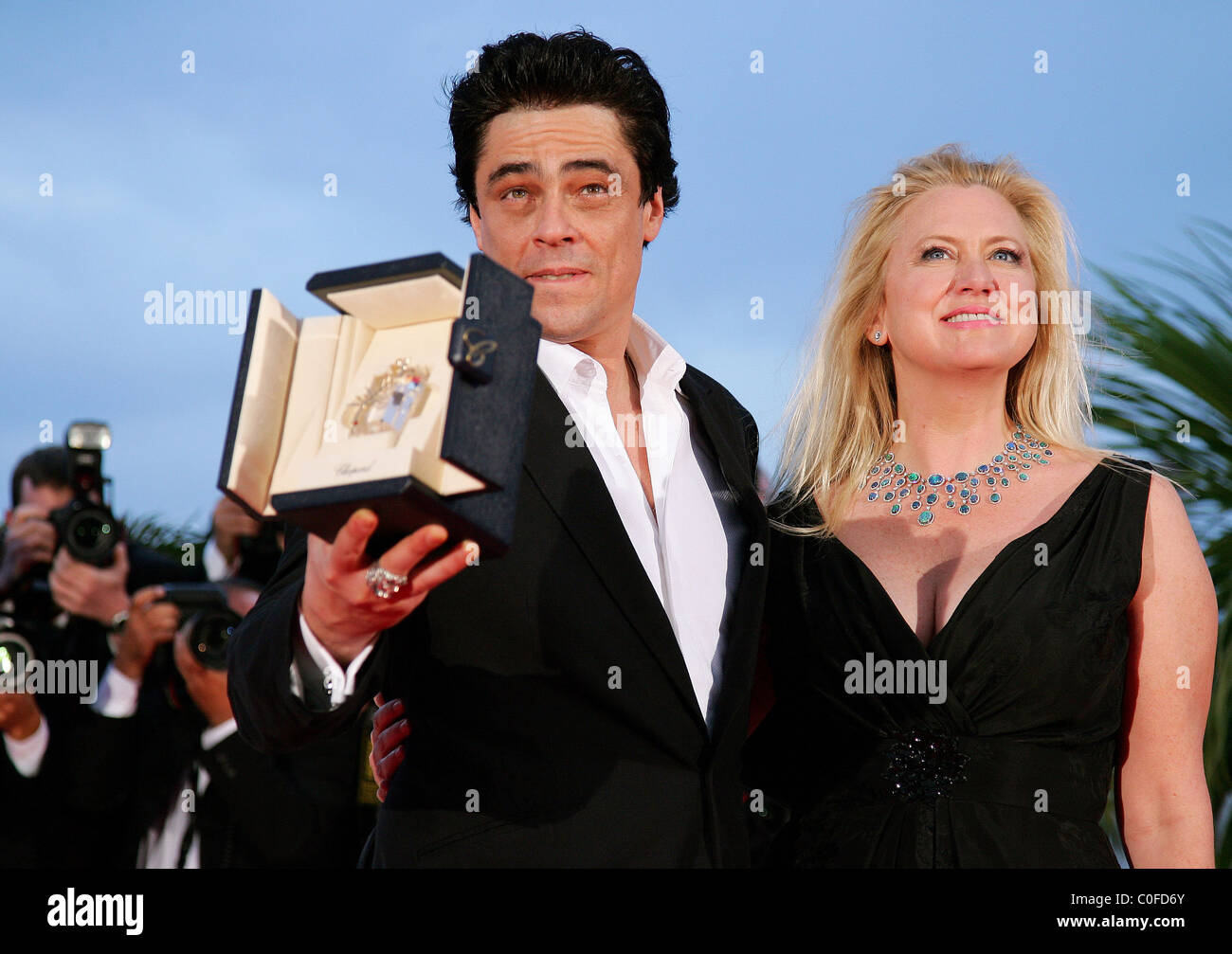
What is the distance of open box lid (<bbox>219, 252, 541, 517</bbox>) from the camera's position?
5.94 ft

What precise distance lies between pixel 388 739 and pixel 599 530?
0.64 m

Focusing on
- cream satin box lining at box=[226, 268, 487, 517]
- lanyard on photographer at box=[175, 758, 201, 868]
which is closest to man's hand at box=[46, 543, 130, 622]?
lanyard on photographer at box=[175, 758, 201, 868]

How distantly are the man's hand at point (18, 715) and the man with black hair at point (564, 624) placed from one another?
2.42 meters

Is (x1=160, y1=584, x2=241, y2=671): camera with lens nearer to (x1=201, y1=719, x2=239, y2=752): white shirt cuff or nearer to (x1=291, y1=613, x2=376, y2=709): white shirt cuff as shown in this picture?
(x1=201, y1=719, x2=239, y2=752): white shirt cuff

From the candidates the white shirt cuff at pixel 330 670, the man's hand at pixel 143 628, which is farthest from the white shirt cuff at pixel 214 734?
the white shirt cuff at pixel 330 670

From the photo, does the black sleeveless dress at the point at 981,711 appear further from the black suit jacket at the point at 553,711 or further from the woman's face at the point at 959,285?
the black suit jacket at the point at 553,711

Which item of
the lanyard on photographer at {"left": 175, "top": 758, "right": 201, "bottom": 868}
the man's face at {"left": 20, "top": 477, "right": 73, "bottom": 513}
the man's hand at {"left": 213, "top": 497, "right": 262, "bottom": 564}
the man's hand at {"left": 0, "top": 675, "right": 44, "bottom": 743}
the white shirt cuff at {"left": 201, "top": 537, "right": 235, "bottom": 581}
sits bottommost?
the lanyard on photographer at {"left": 175, "top": 758, "right": 201, "bottom": 868}

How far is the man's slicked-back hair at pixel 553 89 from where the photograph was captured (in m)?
3.05

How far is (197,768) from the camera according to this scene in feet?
14.6

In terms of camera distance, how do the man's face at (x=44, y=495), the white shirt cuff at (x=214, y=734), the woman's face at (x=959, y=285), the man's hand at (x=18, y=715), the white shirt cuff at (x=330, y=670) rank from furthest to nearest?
the man's face at (x=44, y=495), the white shirt cuff at (x=214, y=734), the man's hand at (x=18, y=715), the woman's face at (x=959, y=285), the white shirt cuff at (x=330, y=670)

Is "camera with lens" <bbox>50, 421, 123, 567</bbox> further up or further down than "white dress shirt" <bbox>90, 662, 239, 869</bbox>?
further up

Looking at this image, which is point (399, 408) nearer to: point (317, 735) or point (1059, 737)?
point (317, 735)

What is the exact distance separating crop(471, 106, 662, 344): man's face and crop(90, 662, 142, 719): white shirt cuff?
7.52 ft
